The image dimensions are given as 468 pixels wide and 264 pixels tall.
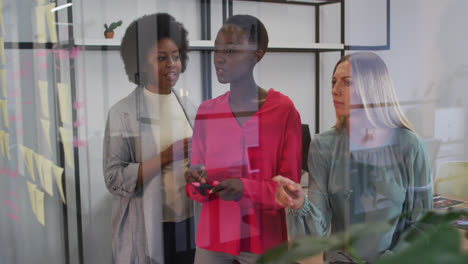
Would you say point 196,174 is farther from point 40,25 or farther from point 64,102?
point 40,25

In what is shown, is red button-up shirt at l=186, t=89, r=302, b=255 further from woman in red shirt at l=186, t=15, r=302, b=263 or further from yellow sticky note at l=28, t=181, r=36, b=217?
yellow sticky note at l=28, t=181, r=36, b=217

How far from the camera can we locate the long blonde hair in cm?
128

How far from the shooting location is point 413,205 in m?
1.29

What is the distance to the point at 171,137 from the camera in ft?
4.60

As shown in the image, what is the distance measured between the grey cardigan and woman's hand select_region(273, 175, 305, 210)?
406 mm

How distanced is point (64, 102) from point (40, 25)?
13.3 inches

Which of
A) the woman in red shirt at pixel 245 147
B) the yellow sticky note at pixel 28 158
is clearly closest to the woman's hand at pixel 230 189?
the woman in red shirt at pixel 245 147

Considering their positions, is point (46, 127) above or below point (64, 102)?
below

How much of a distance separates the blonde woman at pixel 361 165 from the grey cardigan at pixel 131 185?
45cm

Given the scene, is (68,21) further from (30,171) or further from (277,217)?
(277,217)

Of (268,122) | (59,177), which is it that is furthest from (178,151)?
Result: (59,177)

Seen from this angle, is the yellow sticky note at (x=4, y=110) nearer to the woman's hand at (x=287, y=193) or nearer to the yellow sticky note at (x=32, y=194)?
the yellow sticky note at (x=32, y=194)

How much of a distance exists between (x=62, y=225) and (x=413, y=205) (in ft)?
4.50

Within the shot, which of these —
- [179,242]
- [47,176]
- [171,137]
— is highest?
[171,137]
